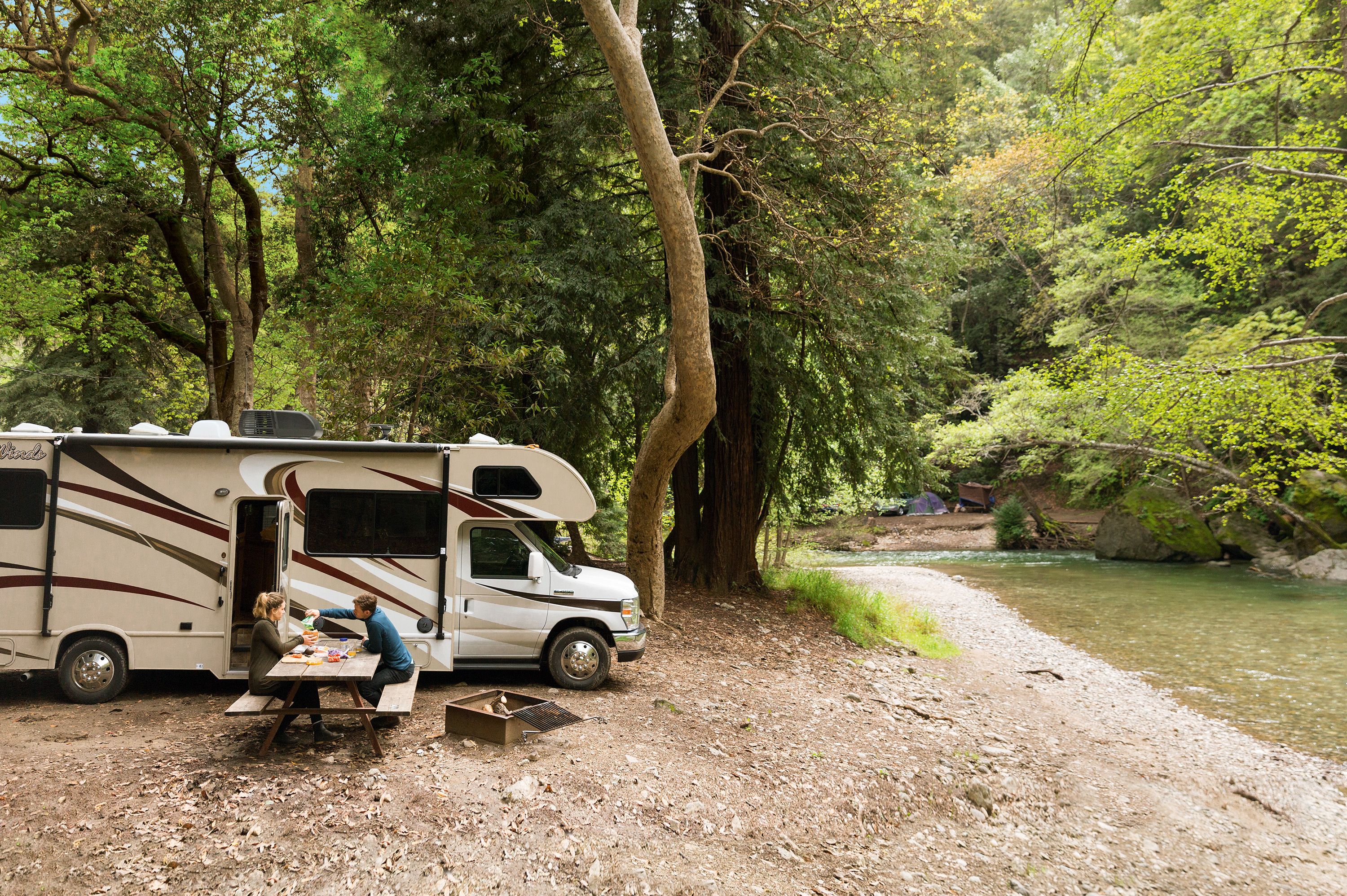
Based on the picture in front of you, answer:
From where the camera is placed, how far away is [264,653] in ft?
21.4

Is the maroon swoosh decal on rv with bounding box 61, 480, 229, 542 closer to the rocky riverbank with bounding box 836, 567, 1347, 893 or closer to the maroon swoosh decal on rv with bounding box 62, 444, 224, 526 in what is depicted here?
the maroon swoosh decal on rv with bounding box 62, 444, 224, 526

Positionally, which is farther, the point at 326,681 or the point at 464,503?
the point at 464,503

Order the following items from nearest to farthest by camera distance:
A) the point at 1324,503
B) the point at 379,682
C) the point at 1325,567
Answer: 1. the point at 379,682
2. the point at 1325,567
3. the point at 1324,503

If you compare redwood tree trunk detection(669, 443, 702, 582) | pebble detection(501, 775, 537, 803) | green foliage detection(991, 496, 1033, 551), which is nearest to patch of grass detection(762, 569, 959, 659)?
redwood tree trunk detection(669, 443, 702, 582)

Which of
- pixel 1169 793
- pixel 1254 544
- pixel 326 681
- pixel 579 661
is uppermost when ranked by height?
pixel 1254 544

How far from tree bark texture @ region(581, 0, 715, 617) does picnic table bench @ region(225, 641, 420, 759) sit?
4.80 meters

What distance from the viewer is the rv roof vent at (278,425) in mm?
8539

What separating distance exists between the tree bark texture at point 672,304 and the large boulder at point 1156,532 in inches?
958

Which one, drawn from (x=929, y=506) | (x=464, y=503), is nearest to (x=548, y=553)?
(x=464, y=503)

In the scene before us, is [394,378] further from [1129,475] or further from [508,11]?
Result: [1129,475]

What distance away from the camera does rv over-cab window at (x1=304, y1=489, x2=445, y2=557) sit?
8352 millimetres

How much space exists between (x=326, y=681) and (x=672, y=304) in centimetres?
590

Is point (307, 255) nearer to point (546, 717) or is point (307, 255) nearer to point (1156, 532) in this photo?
point (546, 717)

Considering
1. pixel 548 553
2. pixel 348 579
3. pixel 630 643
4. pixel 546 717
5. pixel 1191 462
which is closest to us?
pixel 546 717
